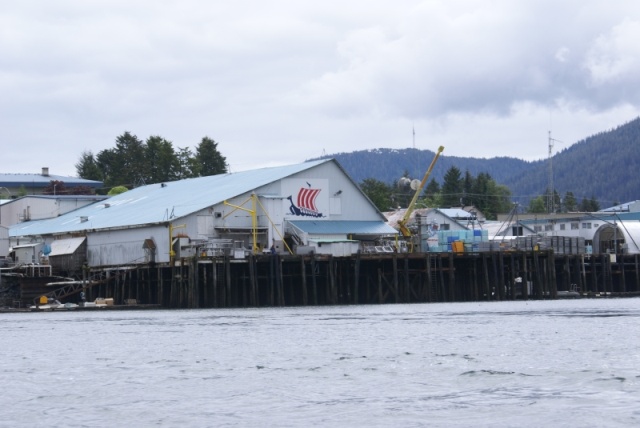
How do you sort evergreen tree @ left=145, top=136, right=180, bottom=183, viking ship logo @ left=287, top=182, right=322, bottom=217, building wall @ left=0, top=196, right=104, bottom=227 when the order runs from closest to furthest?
viking ship logo @ left=287, top=182, right=322, bottom=217, building wall @ left=0, top=196, right=104, bottom=227, evergreen tree @ left=145, top=136, right=180, bottom=183

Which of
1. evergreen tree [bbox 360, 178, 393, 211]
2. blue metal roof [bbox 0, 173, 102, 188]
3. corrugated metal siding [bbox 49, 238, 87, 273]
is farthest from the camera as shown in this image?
evergreen tree [bbox 360, 178, 393, 211]

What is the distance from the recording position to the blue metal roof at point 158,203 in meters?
89.8

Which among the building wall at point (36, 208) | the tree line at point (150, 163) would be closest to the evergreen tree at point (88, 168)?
the tree line at point (150, 163)

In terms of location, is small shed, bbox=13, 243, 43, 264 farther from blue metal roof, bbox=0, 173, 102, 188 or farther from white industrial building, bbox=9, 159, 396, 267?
blue metal roof, bbox=0, 173, 102, 188

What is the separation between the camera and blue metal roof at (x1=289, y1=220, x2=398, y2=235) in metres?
91.1

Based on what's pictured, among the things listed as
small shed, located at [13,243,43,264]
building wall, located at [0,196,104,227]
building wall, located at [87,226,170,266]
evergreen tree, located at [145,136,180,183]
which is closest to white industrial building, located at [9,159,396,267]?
building wall, located at [87,226,170,266]

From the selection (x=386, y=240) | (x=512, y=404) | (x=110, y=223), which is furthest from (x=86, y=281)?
(x=512, y=404)

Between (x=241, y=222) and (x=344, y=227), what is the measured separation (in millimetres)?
8973

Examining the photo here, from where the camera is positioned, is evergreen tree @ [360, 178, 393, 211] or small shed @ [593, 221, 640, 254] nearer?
small shed @ [593, 221, 640, 254]

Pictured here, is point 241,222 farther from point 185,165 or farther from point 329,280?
point 185,165

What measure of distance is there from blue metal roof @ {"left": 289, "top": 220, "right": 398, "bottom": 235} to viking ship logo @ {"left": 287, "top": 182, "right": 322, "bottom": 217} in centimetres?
65

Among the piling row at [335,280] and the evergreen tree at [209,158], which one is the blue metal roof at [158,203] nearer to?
the piling row at [335,280]

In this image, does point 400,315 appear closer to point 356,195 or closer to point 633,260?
point 356,195

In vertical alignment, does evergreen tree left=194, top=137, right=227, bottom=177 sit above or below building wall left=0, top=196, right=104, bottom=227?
above
